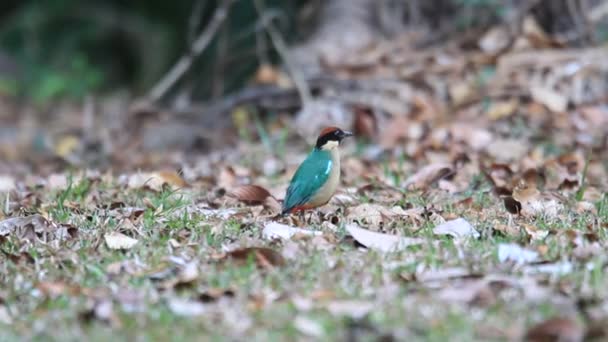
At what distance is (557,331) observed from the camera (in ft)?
11.0

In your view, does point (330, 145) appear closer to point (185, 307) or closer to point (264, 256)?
point (264, 256)

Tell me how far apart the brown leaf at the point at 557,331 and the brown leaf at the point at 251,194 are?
275 centimetres

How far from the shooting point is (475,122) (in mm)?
8609

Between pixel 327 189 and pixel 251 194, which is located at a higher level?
pixel 327 189

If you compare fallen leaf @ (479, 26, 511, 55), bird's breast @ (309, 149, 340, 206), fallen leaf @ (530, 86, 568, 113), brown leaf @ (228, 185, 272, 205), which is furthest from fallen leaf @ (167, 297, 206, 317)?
fallen leaf @ (479, 26, 511, 55)

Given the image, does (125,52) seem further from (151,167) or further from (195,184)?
(195,184)

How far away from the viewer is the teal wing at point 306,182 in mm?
5363

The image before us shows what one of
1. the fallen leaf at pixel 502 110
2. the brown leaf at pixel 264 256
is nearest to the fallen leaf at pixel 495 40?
the fallen leaf at pixel 502 110

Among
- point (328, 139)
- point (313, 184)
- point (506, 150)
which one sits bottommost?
point (506, 150)

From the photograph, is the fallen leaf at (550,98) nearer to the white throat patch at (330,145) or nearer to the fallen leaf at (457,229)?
the white throat patch at (330,145)

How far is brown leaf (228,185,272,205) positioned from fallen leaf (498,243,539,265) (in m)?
1.87

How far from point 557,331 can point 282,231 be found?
6.27 feet

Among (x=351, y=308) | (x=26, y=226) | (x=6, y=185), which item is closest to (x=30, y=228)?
(x=26, y=226)

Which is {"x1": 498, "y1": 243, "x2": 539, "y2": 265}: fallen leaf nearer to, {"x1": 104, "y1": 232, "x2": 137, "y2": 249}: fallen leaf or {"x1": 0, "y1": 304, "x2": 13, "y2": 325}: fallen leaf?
{"x1": 104, "y1": 232, "x2": 137, "y2": 249}: fallen leaf
